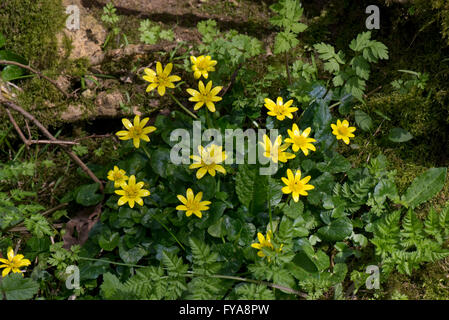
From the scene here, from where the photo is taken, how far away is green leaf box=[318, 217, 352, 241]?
2.53 metres

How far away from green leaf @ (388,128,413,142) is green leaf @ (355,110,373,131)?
0.16 metres

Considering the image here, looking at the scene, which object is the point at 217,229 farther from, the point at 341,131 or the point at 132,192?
the point at 341,131

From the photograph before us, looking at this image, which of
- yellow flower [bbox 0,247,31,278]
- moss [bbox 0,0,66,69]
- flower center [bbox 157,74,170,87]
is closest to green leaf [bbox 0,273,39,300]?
yellow flower [bbox 0,247,31,278]

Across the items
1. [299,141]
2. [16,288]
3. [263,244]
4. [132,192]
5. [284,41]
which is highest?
[284,41]

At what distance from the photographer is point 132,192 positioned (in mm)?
2422

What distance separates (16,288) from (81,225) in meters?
0.58

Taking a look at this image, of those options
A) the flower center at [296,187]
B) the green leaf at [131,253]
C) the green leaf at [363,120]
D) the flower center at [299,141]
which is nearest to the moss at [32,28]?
the green leaf at [131,253]

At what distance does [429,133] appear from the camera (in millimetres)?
2893

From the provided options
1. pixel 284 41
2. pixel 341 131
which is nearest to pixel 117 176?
pixel 284 41

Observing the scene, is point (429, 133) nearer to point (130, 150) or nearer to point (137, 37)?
point (130, 150)

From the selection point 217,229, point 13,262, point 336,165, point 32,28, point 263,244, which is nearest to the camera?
point 263,244

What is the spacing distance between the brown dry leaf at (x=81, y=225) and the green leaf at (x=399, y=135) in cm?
214

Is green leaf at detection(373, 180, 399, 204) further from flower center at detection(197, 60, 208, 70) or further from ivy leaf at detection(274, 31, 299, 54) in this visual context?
flower center at detection(197, 60, 208, 70)

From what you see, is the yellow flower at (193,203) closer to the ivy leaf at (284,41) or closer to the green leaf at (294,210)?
the green leaf at (294,210)
